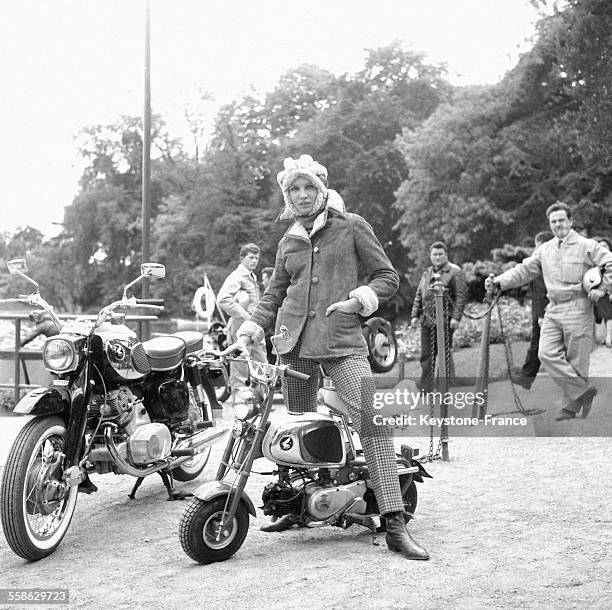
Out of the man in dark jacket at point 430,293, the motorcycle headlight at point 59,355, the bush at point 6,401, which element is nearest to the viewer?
the motorcycle headlight at point 59,355

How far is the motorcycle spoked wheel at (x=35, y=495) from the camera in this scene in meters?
4.80

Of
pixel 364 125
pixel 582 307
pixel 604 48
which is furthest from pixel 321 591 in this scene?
pixel 364 125

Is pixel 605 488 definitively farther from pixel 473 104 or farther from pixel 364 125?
pixel 364 125

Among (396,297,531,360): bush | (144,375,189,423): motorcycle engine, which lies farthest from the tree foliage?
(144,375,189,423): motorcycle engine

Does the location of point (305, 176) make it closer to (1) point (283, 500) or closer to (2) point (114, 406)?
(1) point (283, 500)

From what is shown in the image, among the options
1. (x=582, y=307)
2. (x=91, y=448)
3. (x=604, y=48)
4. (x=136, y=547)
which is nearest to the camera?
(x=136, y=547)

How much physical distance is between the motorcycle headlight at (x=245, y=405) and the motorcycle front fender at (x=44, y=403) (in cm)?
102

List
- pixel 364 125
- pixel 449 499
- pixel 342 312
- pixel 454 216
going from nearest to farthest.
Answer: pixel 342 312, pixel 449 499, pixel 454 216, pixel 364 125

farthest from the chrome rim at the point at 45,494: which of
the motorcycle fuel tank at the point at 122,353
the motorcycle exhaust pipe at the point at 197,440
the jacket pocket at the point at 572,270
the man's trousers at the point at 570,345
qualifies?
the jacket pocket at the point at 572,270

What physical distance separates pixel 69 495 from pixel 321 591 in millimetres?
1719

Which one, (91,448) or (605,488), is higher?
(91,448)

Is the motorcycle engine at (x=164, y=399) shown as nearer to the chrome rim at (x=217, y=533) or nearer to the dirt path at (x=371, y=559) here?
the dirt path at (x=371, y=559)

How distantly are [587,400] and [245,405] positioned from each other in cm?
498

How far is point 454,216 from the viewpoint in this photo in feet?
98.1
